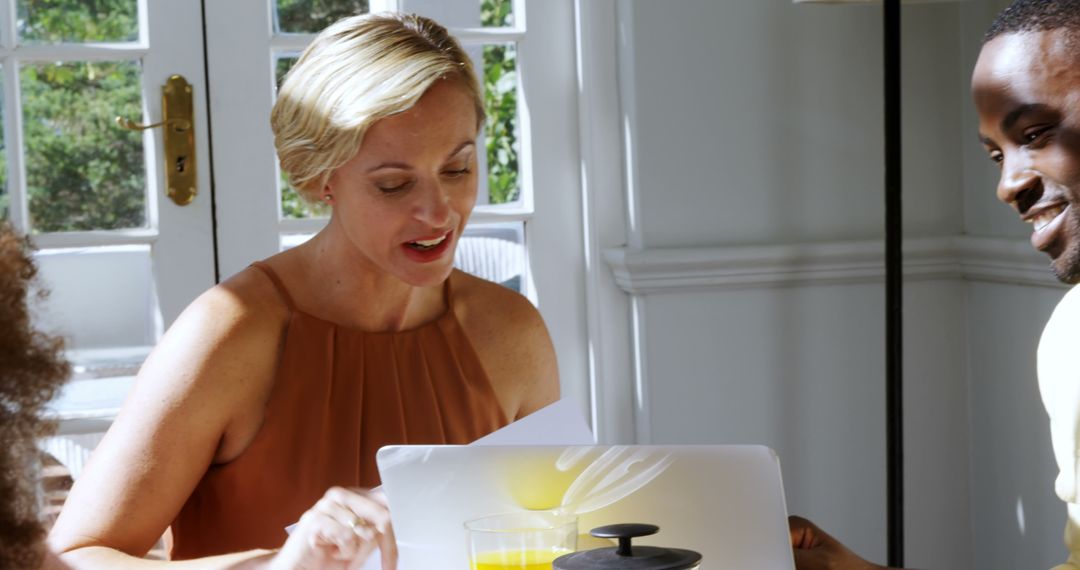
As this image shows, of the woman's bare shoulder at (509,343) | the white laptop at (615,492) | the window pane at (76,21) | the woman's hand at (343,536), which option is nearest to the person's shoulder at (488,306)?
the woman's bare shoulder at (509,343)

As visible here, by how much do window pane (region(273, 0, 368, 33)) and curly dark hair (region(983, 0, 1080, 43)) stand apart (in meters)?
1.56

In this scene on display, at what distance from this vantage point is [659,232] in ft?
8.69

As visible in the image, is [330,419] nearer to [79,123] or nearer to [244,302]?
[244,302]

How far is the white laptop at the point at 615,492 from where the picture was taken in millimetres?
999

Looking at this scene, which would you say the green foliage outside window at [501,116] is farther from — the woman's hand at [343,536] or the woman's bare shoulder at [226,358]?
the woman's hand at [343,536]

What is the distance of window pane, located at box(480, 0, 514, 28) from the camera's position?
270cm

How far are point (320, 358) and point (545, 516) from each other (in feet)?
2.29

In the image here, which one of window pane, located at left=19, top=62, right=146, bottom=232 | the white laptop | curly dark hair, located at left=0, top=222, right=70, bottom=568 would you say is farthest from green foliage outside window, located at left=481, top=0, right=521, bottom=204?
curly dark hair, located at left=0, top=222, right=70, bottom=568

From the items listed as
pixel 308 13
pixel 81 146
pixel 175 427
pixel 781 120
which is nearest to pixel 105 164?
pixel 81 146

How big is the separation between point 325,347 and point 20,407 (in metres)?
0.98

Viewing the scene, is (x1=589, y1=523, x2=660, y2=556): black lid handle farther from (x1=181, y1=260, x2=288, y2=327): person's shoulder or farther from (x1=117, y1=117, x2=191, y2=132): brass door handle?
(x1=117, y1=117, x2=191, y2=132): brass door handle

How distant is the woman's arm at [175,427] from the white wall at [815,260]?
45.6 inches

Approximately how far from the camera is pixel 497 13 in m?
2.71

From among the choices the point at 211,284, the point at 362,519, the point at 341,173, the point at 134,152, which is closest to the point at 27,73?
the point at 134,152
